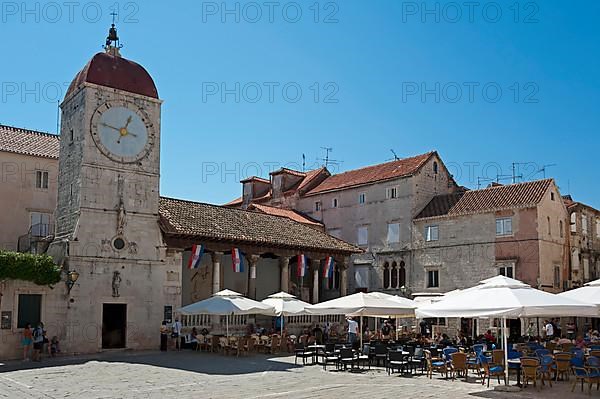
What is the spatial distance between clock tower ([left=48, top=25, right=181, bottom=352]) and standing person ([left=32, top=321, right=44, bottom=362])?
140cm

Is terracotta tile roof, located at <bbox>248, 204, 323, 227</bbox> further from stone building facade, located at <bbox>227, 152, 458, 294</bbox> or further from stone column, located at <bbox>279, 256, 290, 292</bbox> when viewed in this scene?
stone column, located at <bbox>279, 256, 290, 292</bbox>

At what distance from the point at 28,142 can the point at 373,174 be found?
2152 cm

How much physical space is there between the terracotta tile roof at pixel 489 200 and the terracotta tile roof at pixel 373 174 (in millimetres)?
2599

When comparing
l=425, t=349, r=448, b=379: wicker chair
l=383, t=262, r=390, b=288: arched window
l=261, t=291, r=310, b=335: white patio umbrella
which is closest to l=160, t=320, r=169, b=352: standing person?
l=261, t=291, r=310, b=335: white patio umbrella

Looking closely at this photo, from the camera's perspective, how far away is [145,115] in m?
26.8

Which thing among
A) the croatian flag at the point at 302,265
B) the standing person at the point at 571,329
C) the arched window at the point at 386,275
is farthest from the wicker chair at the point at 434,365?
the arched window at the point at 386,275

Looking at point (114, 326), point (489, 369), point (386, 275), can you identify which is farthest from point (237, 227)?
point (489, 369)

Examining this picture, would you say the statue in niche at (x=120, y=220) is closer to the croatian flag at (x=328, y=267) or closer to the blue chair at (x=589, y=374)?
the croatian flag at (x=328, y=267)

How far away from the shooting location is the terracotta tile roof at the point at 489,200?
115ft

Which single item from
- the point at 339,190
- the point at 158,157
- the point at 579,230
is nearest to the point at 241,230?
the point at 158,157

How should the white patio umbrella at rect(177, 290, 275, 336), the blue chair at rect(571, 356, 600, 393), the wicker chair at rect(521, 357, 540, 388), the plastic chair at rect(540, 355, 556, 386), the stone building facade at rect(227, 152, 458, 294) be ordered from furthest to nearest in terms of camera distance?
the stone building facade at rect(227, 152, 458, 294) → the white patio umbrella at rect(177, 290, 275, 336) → the plastic chair at rect(540, 355, 556, 386) → the wicker chair at rect(521, 357, 540, 388) → the blue chair at rect(571, 356, 600, 393)

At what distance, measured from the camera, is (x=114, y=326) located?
2527 cm

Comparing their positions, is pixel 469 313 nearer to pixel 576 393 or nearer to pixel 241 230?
pixel 576 393

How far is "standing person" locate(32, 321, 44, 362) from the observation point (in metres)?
22.0
